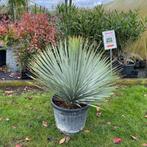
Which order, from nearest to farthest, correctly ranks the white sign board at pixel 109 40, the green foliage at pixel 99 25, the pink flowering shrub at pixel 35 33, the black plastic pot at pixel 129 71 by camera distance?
the white sign board at pixel 109 40 < the pink flowering shrub at pixel 35 33 < the green foliage at pixel 99 25 < the black plastic pot at pixel 129 71

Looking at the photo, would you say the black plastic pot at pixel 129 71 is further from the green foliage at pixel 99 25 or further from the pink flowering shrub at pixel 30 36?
the pink flowering shrub at pixel 30 36

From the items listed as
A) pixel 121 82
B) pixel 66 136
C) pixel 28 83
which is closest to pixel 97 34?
pixel 121 82

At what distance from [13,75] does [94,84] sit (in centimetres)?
246

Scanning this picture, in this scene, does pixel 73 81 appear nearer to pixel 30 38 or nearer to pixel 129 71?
pixel 30 38

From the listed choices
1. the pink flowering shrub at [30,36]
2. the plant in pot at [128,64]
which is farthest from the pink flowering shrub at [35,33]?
the plant in pot at [128,64]

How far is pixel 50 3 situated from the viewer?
25.9ft

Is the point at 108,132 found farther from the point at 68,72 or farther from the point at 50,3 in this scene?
the point at 50,3

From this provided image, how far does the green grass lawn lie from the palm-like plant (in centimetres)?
51

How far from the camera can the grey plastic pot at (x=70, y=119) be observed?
355 centimetres

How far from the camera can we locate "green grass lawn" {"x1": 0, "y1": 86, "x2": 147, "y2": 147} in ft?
12.1

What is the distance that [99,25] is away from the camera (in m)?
5.65

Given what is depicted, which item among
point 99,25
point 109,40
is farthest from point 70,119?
point 99,25

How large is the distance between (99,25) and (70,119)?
2.52 metres

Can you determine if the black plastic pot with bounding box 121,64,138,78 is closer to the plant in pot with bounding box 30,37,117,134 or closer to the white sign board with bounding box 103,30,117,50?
the white sign board with bounding box 103,30,117,50
